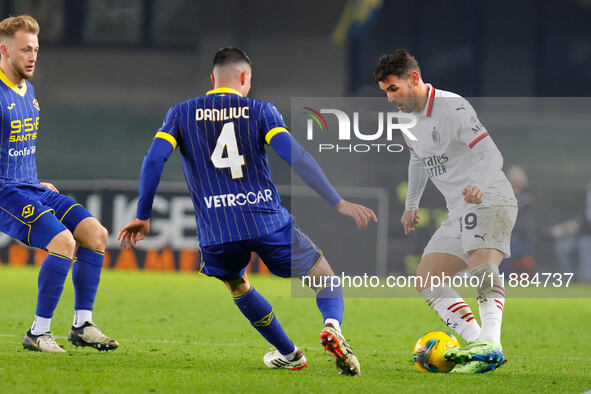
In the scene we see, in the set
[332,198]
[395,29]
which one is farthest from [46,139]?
[332,198]

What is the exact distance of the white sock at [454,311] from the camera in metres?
6.50

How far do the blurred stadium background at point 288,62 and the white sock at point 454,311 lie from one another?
1340cm

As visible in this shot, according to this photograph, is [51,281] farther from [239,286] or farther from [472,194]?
[472,194]

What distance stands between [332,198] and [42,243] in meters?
2.22

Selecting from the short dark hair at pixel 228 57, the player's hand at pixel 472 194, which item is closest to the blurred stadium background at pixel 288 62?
the player's hand at pixel 472 194

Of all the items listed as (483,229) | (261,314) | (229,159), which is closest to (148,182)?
(229,159)

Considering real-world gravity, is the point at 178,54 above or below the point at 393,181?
above

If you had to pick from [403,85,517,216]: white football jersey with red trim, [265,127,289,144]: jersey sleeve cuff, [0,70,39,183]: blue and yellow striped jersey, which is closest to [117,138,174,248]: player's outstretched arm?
[265,127,289,144]: jersey sleeve cuff

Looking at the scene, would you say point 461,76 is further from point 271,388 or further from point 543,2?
point 271,388

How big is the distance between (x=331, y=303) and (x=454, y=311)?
104 centimetres

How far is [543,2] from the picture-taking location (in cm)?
2297

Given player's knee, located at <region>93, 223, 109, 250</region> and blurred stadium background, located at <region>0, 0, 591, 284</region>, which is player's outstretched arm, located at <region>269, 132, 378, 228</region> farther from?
blurred stadium background, located at <region>0, 0, 591, 284</region>

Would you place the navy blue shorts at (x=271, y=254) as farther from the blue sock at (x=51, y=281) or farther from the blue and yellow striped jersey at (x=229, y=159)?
the blue sock at (x=51, y=281)

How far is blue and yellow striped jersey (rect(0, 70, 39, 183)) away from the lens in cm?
671
